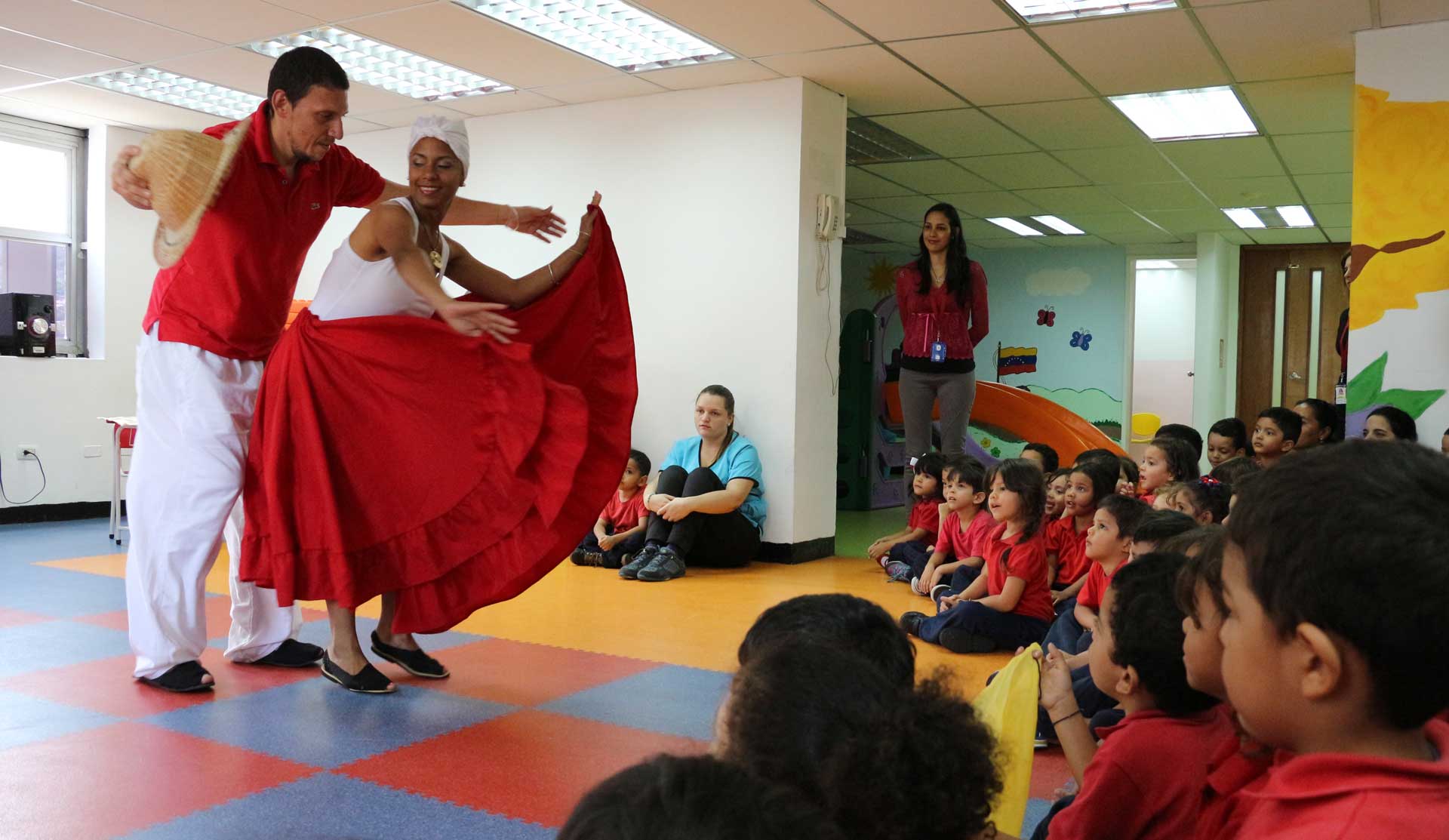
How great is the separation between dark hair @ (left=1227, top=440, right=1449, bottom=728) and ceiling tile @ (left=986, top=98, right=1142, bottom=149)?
20.0 ft

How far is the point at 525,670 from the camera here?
348cm

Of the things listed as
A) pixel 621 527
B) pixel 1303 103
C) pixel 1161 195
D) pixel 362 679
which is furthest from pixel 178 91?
pixel 1161 195

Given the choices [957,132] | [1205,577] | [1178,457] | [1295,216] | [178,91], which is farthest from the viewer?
[1295,216]

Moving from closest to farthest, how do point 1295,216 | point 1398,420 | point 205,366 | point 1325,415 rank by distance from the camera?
1. point 205,366
2. point 1398,420
3. point 1325,415
4. point 1295,216

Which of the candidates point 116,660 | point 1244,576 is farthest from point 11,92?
point 1244,576

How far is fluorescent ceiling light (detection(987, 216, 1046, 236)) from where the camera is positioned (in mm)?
11023

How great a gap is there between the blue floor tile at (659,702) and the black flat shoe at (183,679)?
3.20 feet

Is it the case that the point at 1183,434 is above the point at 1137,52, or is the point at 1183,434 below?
below

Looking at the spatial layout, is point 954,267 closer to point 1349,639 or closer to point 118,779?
point 118,779

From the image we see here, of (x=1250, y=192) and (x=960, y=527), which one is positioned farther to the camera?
(x=1250, y=192)

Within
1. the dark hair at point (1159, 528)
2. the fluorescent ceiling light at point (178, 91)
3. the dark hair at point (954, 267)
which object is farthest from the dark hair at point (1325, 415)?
the fluorescent ceiling light at point (178, 91)

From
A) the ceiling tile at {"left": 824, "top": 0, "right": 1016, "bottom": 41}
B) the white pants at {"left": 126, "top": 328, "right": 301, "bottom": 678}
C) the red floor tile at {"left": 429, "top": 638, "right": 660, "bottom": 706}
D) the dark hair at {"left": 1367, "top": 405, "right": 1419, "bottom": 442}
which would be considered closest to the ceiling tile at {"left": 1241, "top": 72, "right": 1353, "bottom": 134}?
the ceiling tile at {"left": 824, "top": 0, "right": 1016, "bottom": 41}

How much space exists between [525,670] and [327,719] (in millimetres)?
729

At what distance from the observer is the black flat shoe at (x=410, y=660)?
10.9 ft
